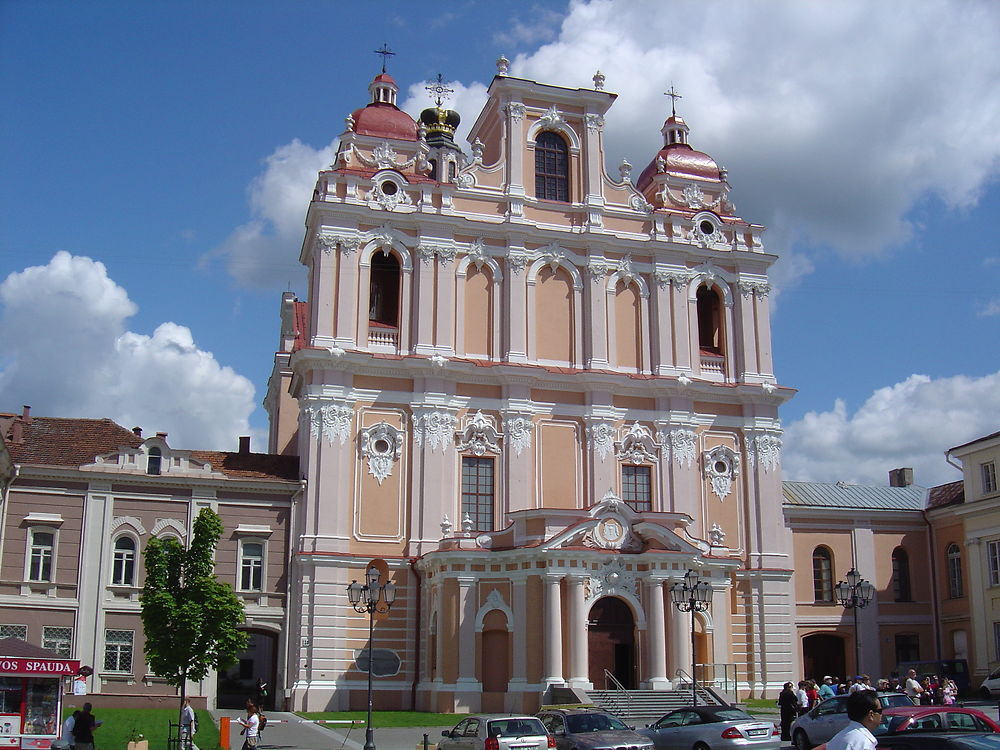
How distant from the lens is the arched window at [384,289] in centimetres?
4809

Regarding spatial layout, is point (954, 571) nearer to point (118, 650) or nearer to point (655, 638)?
point (655, 638)

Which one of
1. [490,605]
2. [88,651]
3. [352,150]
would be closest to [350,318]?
[352,150]

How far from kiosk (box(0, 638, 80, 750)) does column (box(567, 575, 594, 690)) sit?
19.2 meters

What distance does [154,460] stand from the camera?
144ft

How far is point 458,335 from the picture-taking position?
47719 millimetres

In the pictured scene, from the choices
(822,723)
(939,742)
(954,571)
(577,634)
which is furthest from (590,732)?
(954,571)

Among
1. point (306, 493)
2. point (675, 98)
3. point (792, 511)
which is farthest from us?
point (675, 98)

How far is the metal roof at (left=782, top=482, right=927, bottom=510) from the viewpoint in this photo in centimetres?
5638

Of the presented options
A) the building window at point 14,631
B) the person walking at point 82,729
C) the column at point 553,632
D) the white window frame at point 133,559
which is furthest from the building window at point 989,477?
the person walking at point 82,729

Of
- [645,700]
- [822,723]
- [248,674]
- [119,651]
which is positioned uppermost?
[119,651]

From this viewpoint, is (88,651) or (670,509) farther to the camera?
(670,509)

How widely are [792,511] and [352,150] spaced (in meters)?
26.6

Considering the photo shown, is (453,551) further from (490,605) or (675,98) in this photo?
(675,98)

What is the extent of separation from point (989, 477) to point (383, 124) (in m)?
32.5
